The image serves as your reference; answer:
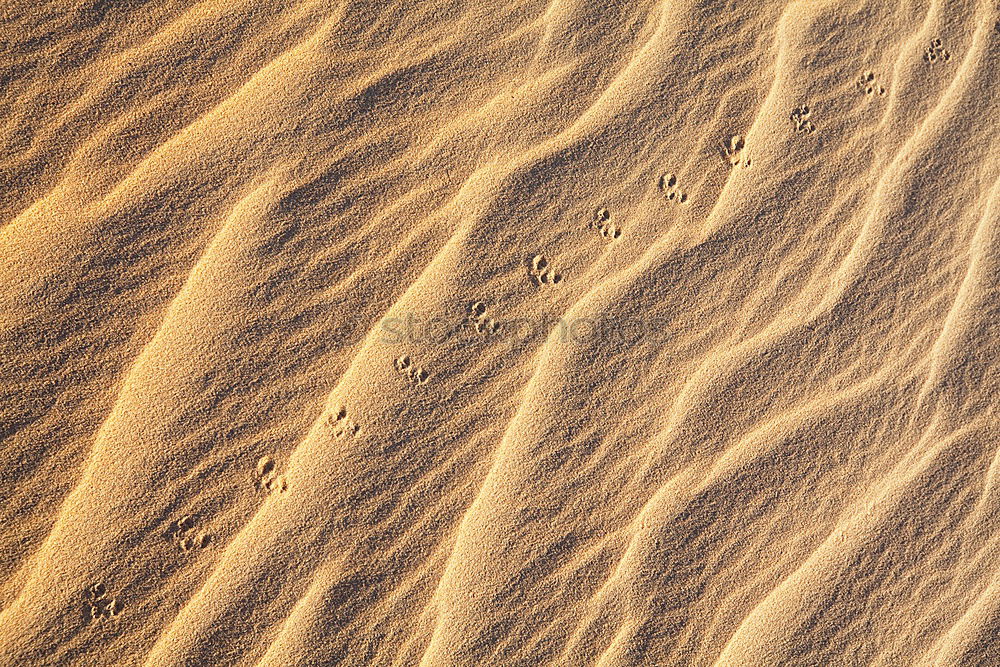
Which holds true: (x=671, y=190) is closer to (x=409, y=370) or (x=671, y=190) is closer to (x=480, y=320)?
(x=480, y=320)

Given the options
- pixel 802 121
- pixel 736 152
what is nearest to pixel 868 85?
pixel 802 121

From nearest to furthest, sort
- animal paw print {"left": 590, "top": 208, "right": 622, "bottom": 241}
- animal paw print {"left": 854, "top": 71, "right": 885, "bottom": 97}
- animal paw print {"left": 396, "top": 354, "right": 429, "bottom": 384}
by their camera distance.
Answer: animal paw print {"left": 396, "top": 354, "right": 429, "bottom": 384}, animal paw print {"left": 590, "top": 208, "right": 622, "bottom": 241}, animal paw print {"left": 854, "top": 71, "right": 885, "bottom": 97}

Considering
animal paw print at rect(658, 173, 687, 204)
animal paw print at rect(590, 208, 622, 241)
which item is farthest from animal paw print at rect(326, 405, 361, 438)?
animal paw print at rect(658, 173, 687, 204)

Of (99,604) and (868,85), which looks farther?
(868,85)

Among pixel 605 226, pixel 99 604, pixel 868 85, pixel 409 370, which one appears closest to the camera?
pixel 99 604

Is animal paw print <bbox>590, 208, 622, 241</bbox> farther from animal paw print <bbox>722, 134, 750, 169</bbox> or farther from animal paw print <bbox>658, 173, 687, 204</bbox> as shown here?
animal paw print <bbox>722, 134, 750, 169</bbox>

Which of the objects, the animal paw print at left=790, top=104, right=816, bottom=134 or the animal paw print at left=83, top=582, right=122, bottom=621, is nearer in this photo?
the animal paw print at left=83, top=582, right=122, bottom=621
